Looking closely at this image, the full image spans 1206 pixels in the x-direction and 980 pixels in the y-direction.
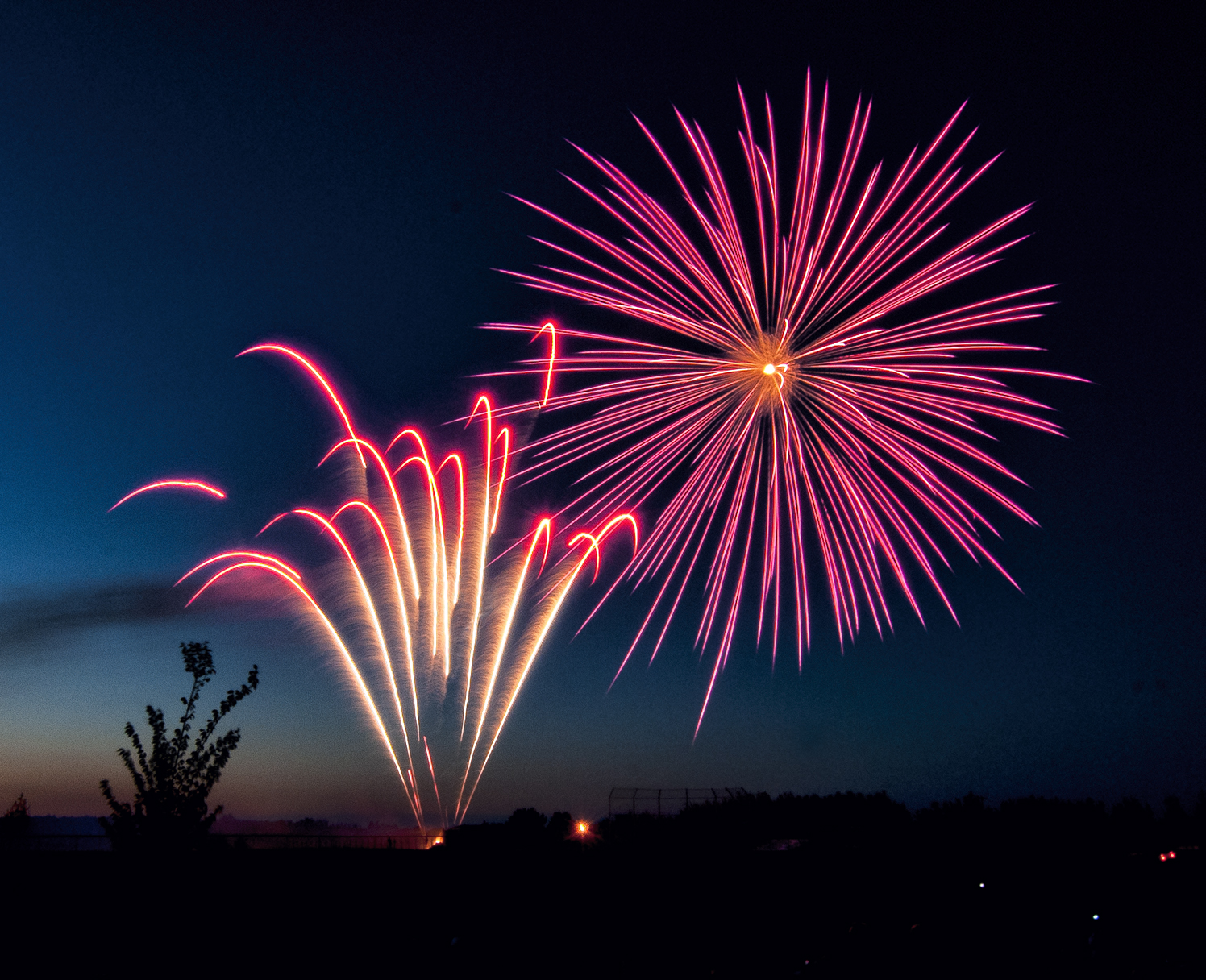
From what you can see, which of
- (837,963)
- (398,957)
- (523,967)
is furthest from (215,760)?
(837,963)

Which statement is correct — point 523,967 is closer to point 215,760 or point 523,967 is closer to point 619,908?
point 619,908

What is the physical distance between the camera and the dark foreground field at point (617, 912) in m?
11.1

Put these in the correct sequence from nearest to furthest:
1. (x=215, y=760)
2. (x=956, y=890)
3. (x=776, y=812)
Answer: (x=956, y=890) < (x=215, y=760) < (x=776, y=812)

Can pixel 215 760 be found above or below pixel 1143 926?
above

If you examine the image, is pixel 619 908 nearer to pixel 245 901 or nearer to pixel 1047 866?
pixel 245 901

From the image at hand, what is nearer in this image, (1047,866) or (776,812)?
(1047,866)

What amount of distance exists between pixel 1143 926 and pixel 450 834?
70.7 feet

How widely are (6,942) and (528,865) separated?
7431 mm

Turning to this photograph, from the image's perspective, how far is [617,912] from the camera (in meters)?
13.7

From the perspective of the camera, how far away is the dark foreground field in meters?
11.1

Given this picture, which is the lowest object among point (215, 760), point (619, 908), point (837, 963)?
point (837, 963)

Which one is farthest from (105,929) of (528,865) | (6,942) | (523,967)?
(528,865)

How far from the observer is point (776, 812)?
40.8 m

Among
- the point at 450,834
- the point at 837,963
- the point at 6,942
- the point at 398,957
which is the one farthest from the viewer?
the point at 450,834
